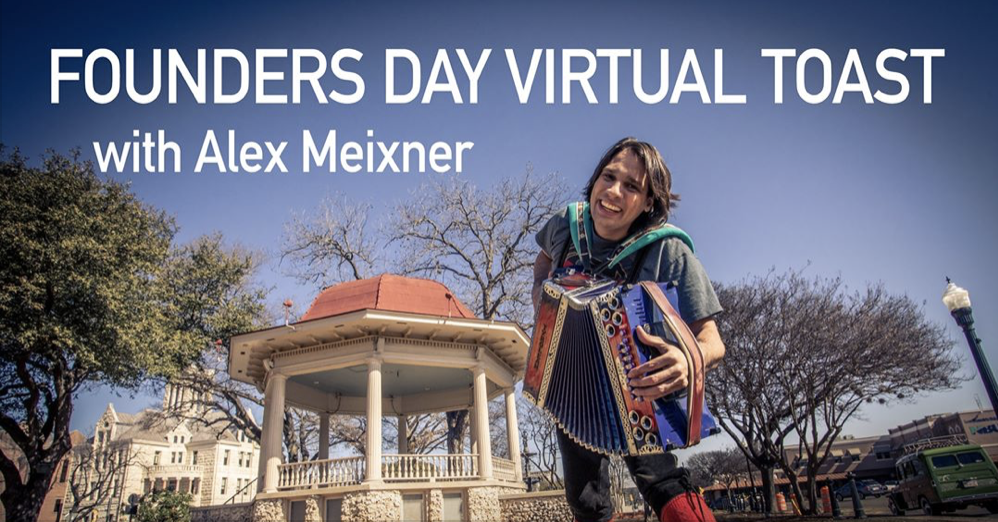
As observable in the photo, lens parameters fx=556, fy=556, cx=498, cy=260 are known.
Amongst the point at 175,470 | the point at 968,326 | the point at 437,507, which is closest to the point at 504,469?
the point at 437,507

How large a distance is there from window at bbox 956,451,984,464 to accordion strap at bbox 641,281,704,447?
2216 centimetres

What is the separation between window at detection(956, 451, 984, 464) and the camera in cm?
1758

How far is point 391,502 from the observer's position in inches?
564

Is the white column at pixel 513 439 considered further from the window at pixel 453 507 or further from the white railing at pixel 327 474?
the white railing at pixel 327 474

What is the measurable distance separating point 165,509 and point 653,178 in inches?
741

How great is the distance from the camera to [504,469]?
17.0m

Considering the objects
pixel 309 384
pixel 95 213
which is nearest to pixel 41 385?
pixel 95 213

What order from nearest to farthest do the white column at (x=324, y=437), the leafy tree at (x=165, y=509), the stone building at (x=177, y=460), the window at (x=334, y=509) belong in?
the window at (x=334, y=509), the leafy tree at (x=165, y=509), the white column at (x=324, y=437), the stone building at (x=177, y=460)

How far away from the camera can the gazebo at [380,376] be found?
14.7 m

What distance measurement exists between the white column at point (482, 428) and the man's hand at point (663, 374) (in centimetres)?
1462

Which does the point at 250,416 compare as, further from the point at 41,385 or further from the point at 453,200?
the point at 453,200

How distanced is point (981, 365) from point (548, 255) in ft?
39.0

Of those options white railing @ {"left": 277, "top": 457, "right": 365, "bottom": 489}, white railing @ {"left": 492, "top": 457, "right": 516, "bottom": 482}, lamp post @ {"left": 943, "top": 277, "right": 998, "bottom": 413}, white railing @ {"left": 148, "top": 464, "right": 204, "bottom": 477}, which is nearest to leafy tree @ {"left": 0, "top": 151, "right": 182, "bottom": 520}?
white railing @ {"left": 277, "top": 457, "right": 365, "bottom": 489}

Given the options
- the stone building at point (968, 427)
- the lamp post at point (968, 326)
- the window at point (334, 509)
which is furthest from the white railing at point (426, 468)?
the stone building at point (968, 427)
